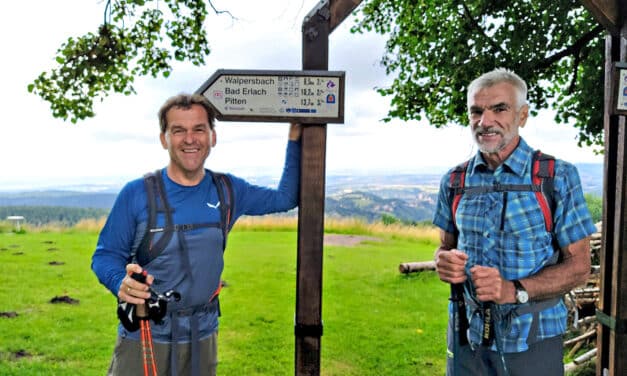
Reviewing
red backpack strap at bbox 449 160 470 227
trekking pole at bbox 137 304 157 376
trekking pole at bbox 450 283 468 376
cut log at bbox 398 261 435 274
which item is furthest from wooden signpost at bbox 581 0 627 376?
cut log at bbox 398 261 435 274

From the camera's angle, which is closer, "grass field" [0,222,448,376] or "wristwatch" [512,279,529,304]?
"wristwatch" [512,279,529,304]

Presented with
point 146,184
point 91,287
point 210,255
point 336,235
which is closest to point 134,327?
point 210,255

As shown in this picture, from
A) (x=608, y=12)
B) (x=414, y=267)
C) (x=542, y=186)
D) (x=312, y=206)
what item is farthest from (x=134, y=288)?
(x=414, y=267)

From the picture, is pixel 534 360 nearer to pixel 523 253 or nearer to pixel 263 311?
pixel 523 253

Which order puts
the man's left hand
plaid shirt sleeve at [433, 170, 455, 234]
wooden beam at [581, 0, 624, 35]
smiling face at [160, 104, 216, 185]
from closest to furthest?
the man's left hand < smiling face at [160, 104, 216, 185] < plaid shirt sleeve at [433, 170, 455, 234] < wooden beam at [581, 0, 624, 35]

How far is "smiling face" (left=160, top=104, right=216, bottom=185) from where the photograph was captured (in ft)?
9.14

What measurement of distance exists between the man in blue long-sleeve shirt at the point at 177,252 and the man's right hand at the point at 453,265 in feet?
4.08

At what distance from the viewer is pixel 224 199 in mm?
2887

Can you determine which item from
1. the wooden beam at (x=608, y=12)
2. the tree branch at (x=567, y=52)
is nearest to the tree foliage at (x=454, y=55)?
the tree branch at (x=567, y=52)

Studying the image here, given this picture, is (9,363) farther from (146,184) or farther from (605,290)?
(605,290)

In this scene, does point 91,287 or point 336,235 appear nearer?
point 91,287

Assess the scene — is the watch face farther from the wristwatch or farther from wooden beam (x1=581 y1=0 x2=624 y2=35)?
wooden beam (x1=581 y1=0 x2=624 y2=35)

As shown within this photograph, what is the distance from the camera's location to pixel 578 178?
2689 mm

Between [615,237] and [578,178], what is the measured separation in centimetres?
203
